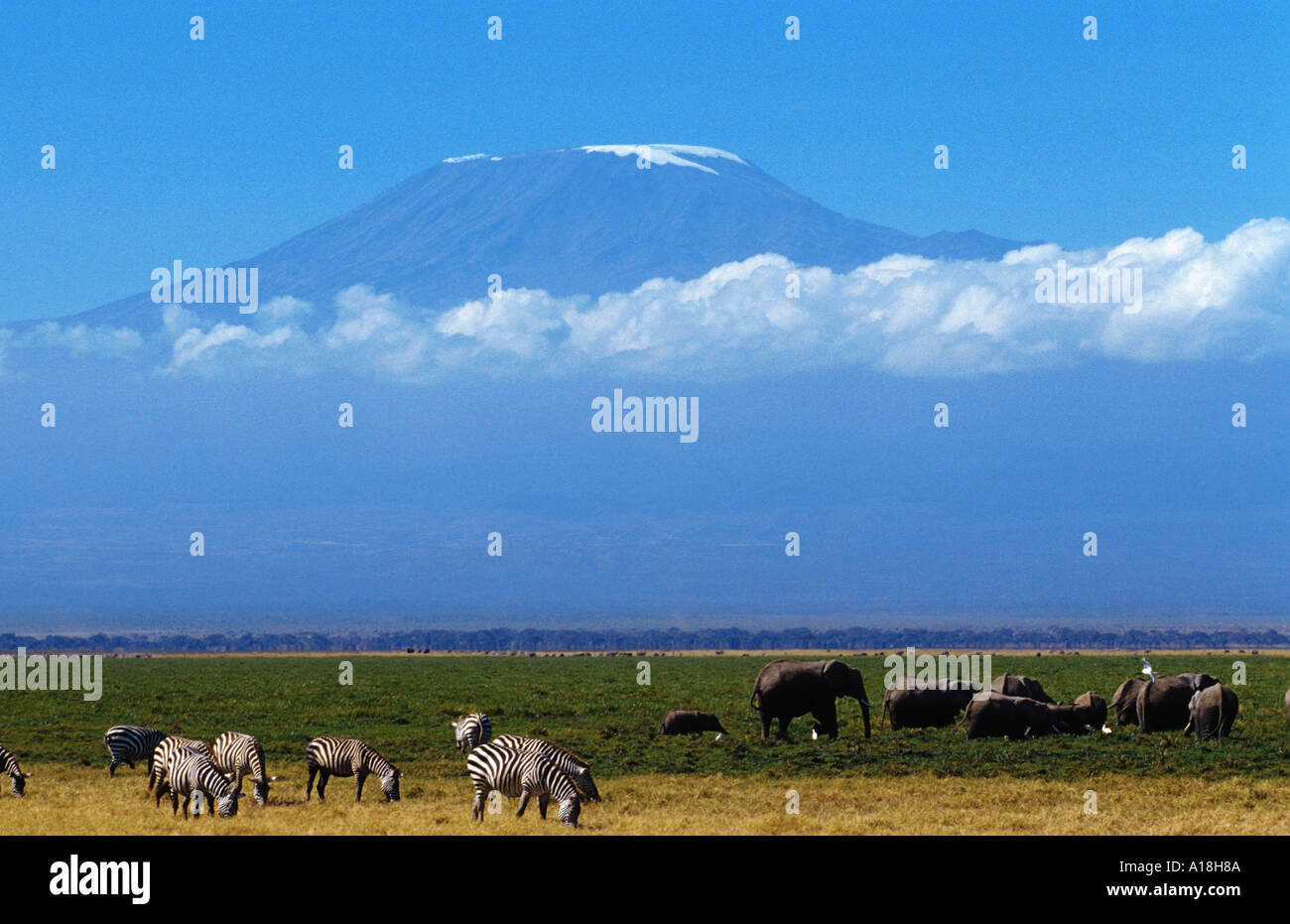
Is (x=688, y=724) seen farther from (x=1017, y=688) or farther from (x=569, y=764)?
(x=569, y=764)

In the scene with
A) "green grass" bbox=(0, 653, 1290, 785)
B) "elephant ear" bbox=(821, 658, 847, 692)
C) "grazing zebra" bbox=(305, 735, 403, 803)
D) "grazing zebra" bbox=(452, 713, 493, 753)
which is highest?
"elephant ear" bbox=(821, 658, 847, 692)

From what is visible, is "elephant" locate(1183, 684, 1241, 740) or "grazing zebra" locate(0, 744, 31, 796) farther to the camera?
"elephant" locate(1183, 684, 1241, 740)

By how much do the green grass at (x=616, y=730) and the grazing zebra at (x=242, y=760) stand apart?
183 inches

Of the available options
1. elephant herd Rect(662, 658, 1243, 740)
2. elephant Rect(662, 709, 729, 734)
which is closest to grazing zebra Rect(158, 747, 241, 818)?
elephant herd Rect(662, 658, 1243, 740)

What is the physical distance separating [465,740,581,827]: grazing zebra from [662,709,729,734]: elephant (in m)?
13.4

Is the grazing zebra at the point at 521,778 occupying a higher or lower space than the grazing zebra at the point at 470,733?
higher

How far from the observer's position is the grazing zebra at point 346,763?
24.5 meters

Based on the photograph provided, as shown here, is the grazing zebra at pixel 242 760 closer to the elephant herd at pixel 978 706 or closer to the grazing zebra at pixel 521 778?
the grazing zebra at pixel 521 778

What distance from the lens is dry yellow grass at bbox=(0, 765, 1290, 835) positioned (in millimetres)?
21422

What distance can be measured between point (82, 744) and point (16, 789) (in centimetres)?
987

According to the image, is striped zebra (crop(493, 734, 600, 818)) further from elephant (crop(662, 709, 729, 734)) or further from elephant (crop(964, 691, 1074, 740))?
elephant (crop(964, 691, 1074, 740))

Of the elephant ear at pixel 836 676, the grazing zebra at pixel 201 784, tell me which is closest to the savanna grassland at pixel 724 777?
the grazing zebra at pixel 201 784

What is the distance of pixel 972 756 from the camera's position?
29.3 m
